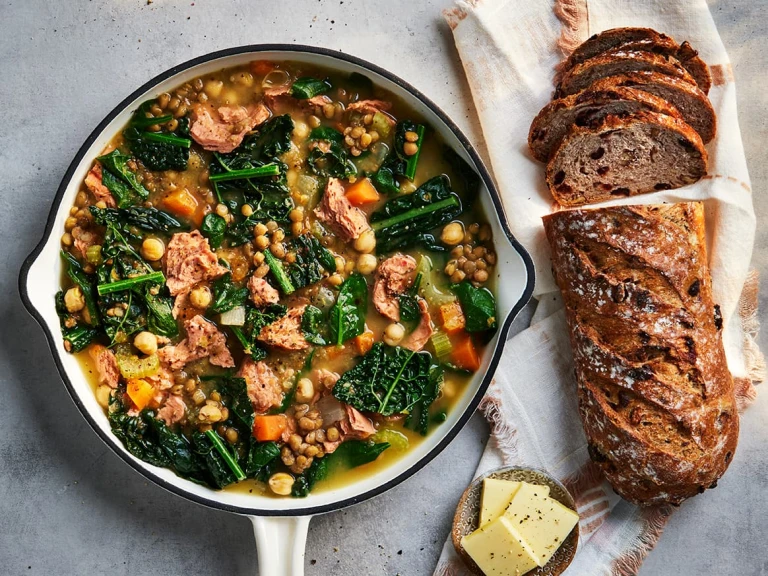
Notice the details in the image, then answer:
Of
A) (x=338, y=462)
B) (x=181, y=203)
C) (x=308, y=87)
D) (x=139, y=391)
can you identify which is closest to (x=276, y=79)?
(x=308, y=87)

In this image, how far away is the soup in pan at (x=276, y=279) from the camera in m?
3.95

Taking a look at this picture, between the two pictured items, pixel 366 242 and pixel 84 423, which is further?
pixel 84 423

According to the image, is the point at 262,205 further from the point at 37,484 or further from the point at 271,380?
the point at 37,484

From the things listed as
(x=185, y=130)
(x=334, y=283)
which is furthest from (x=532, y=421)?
(x=185, y=130)

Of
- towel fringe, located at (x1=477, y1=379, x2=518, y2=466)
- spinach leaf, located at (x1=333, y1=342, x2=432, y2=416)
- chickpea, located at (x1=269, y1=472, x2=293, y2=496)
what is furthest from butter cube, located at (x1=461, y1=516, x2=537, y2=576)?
chickpea, located at (x1=269, y1=472, x2=293, y2=496)

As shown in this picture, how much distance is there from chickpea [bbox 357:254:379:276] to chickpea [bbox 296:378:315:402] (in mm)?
726

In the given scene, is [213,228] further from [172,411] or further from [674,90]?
[674,90]

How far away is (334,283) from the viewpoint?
4.01 metres

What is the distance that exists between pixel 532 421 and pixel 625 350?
78 cm

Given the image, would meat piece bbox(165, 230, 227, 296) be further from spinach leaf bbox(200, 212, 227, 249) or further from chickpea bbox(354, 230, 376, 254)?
chickpea bbox(354, 230, 376, 254)

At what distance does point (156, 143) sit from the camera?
12.9ft

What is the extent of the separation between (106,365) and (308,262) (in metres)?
1.31

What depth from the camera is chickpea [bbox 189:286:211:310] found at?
3943 millimetres

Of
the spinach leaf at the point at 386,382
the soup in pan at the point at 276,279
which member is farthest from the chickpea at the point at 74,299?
the spinach leaf at the point at 386,382
